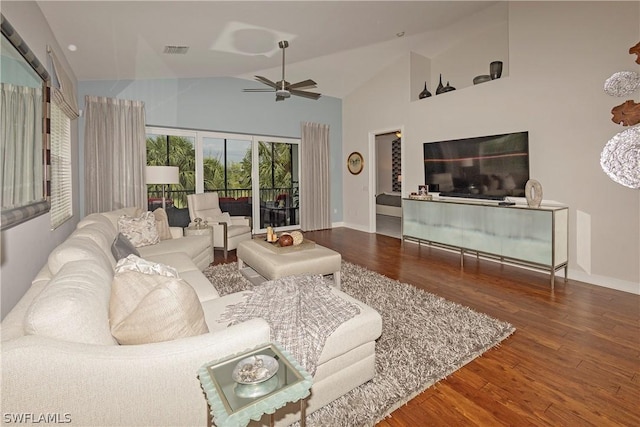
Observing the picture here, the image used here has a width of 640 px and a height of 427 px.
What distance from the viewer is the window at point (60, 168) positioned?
10.7ft

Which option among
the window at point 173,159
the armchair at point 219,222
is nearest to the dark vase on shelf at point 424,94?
the armchair at point 219,222

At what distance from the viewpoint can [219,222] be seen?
5.02 meters

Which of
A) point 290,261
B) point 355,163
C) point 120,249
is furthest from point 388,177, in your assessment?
point 120,249

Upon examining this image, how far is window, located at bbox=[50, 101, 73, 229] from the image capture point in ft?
10.7

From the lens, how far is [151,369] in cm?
107

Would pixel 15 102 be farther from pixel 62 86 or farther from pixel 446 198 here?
pixel 446 198

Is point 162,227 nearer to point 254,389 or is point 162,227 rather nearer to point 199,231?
point 199,231

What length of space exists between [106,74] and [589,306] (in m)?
6.46

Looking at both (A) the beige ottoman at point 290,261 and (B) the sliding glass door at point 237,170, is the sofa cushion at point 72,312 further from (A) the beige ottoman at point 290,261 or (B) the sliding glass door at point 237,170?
(B) the sliding glass door at point 237,170

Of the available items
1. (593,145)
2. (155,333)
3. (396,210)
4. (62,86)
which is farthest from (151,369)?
(396,210)

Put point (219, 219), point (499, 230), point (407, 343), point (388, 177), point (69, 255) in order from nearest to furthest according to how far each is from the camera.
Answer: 1. point (69, 255)
2. point (407, 343)
3. point (499, 230)
4. point (219, 219)
5. point (388, 177)

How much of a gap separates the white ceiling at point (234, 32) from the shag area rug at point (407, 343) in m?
2.79

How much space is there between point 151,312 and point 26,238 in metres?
1.63

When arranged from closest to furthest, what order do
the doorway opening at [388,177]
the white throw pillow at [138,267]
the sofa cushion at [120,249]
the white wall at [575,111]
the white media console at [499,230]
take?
the white throw pillow at [138,267]
the sofa cushion at [120,249]
the white wall at [575,111]
the white media console at [499,230]
the doorway opening at [388,177]
